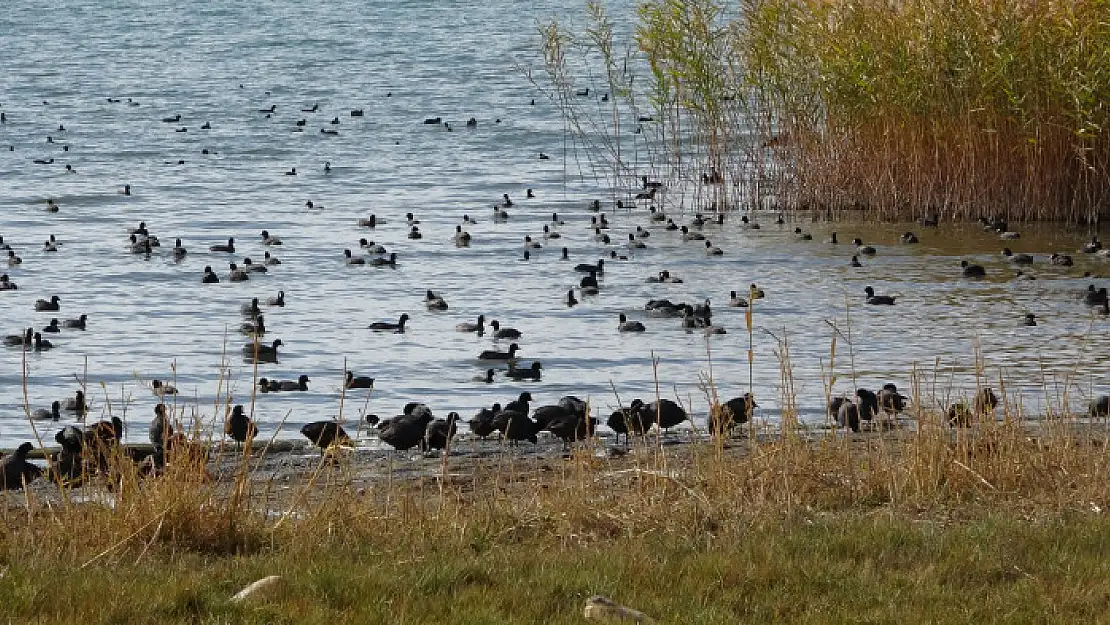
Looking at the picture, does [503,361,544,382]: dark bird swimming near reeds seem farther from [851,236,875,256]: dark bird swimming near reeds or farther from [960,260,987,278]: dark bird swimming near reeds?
[851,236,875,256]: dark bird swimming near reeds

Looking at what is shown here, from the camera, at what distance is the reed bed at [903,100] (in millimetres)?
24297

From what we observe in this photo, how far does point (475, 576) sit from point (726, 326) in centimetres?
1271

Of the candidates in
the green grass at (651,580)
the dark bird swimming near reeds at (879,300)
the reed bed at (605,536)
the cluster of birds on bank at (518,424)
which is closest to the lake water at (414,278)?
the dark bird swimming near reeds at (879,300)

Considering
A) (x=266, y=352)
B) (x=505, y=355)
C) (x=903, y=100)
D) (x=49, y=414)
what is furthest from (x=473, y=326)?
(x=903, y=100)

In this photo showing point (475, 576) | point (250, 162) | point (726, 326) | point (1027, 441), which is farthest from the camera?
point (250, 162)

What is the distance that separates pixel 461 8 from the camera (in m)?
78.0

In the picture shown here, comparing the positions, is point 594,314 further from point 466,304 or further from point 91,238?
point 91,238

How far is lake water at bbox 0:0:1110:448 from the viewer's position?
675 inches

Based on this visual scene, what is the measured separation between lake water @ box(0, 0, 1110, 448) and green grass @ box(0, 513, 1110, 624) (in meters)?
3.24

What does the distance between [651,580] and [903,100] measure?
766 inches

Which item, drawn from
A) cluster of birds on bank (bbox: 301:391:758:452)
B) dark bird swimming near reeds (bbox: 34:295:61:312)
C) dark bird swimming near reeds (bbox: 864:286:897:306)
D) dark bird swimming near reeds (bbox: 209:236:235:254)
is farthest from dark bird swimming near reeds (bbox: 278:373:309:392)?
dark bird swimming near reeds (bbox: 209:236:235:254)

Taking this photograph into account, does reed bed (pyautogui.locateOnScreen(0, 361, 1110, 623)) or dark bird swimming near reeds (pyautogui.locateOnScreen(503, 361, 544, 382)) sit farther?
A: dark bird swimming near reeds (pyautogui.locateOnScreen(503, 361, 544, 382))

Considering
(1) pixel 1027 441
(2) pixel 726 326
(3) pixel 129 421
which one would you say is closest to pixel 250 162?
(2) pixel 726 326

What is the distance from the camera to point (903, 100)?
26141mm
